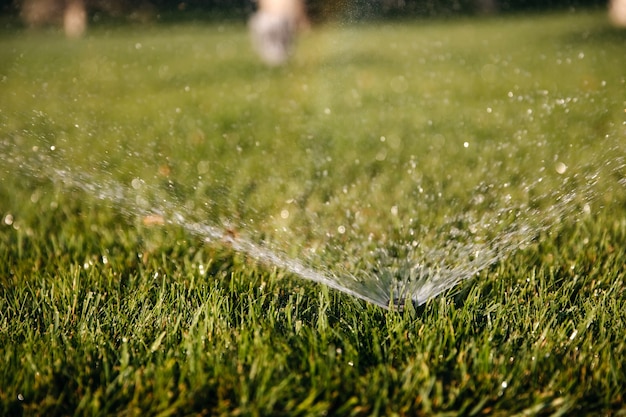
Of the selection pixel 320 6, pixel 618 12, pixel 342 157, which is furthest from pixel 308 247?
pixel 618 12

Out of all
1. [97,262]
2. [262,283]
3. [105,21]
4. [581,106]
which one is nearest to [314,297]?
[262,283]

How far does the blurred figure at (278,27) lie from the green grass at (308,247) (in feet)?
6.72

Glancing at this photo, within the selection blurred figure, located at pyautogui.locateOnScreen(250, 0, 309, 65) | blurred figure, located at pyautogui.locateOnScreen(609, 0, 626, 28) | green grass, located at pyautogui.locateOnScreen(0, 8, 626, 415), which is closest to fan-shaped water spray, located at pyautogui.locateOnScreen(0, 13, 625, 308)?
green grass, located at pyautogui.locateOnScreen(0, 8, 626, 415)

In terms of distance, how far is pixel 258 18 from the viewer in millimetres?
8305

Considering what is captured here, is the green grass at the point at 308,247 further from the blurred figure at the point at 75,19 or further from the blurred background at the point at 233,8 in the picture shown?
the blurred figure at the point at 75,19

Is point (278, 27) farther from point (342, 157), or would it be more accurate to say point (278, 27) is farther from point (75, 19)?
point (342, 157)

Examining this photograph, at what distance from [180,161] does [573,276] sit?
227 cm

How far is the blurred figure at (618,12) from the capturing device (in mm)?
10059

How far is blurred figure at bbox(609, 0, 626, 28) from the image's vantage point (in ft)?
33.0

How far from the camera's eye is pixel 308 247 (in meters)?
2.48

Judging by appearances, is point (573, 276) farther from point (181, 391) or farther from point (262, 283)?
point (181, 391)

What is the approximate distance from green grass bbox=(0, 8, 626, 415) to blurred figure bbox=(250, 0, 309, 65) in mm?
2047

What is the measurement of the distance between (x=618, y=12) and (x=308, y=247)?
1017 centimetres

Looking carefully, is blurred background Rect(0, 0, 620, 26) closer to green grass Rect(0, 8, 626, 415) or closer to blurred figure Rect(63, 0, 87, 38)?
blurred figure Rect(63, 0, 87, 38)
